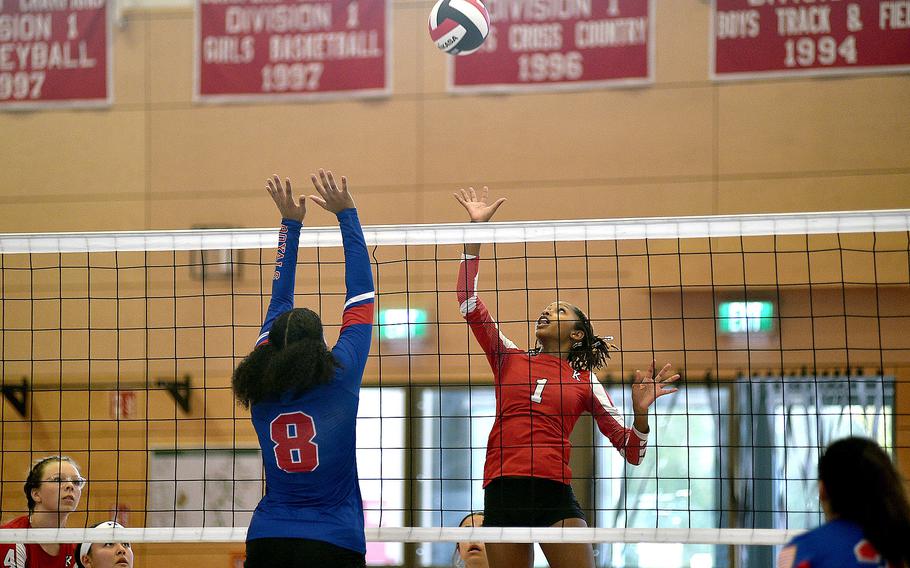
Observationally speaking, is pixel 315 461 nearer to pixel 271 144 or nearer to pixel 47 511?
pixel 47 511

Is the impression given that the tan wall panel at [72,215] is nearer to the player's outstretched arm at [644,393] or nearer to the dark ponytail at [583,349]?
the dark ponytail at [583,349]

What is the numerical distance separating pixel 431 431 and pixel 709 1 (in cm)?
417

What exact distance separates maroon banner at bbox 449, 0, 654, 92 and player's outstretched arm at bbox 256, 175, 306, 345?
185 inches

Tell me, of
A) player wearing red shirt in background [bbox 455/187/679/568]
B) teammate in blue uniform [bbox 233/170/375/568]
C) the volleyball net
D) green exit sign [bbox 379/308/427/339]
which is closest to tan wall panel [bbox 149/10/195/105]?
the volleyball net

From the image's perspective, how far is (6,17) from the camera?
28.9 ft

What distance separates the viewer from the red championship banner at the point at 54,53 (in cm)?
867

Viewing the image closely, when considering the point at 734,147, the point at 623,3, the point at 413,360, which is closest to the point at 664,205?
the point at 734,147

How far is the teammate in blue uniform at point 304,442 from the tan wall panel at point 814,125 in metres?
5.42

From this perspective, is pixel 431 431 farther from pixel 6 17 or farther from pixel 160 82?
pixel 6 17

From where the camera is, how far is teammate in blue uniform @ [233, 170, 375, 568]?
324 cm

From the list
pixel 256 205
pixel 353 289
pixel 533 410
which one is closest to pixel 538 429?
pixel 533 410

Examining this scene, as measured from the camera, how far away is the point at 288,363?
3.27m

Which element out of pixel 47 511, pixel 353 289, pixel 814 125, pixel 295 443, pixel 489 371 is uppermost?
pixel 814 125

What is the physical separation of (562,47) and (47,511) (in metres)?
5.32
